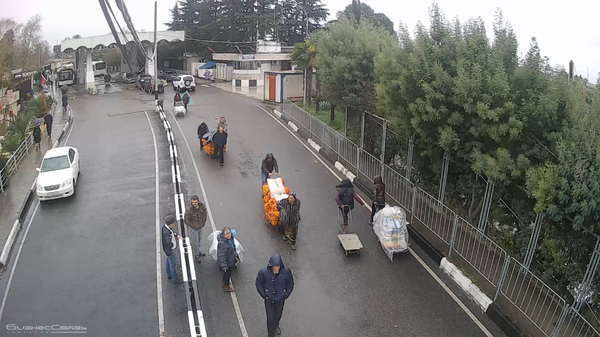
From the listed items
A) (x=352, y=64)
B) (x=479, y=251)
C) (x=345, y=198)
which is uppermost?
(x=352, y=64)

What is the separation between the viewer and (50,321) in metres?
9.07

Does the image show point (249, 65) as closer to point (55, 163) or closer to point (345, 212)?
point (55, 163)

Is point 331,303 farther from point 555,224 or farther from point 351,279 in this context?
point 555,224

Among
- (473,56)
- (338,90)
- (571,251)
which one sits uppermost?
(473,56)

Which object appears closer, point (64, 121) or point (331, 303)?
point (331, 303)

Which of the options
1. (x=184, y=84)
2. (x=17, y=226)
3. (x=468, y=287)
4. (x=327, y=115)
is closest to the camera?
(x=468, y=287)

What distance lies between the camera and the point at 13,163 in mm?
19078

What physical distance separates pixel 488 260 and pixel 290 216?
450cm

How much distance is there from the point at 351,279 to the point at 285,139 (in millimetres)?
13227

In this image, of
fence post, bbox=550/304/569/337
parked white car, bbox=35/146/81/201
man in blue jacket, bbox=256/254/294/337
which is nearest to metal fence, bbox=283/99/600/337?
fence post, bbox=550/304/569/337

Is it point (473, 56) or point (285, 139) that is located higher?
point (473, 56)

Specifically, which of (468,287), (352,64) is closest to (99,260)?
(468,287)

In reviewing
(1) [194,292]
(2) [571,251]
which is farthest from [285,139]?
(2) [571,251]

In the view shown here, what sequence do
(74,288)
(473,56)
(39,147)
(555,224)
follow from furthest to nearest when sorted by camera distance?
(39,147), (473,56), (74,288), (555,224)
